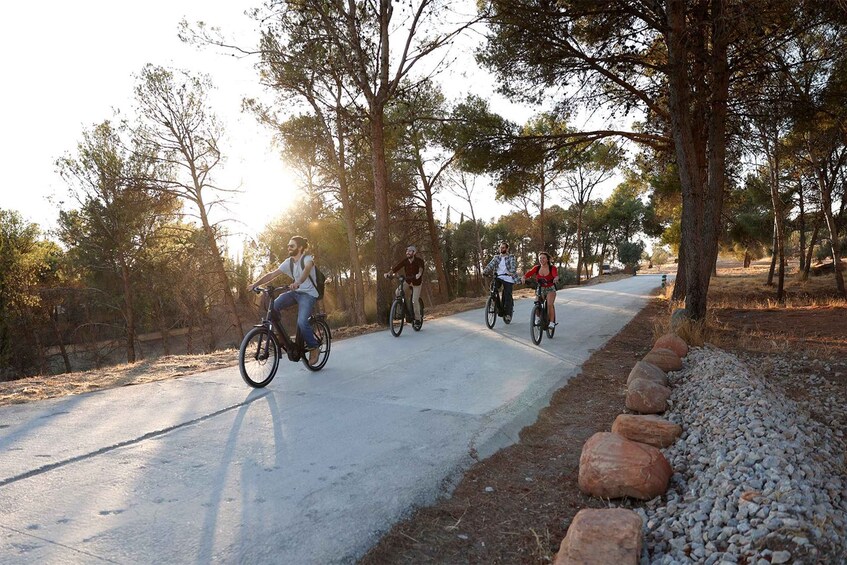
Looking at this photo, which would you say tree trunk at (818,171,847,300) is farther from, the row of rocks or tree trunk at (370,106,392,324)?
the row of rocks

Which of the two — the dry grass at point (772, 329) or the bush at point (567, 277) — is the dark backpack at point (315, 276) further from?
the bush at point (567, 277)

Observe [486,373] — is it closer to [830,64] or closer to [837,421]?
[837,421]

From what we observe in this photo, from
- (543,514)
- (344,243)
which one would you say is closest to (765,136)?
(543,514)

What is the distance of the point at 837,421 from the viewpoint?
537cm

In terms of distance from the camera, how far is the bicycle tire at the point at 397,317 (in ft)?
35.1

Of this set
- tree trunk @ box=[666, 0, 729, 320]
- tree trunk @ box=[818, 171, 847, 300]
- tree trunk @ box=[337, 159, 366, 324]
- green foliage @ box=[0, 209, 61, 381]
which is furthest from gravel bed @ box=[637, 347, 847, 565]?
green foliage @ box=[0, 209, 61, 381]

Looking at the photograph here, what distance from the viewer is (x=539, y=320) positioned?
9906mm

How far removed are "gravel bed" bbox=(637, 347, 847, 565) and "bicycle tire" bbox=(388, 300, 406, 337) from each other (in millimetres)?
5817

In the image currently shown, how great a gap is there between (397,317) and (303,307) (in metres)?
3.87

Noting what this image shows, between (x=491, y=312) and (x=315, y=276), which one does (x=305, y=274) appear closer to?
(x=315, y=276)

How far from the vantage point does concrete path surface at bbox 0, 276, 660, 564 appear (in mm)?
2980

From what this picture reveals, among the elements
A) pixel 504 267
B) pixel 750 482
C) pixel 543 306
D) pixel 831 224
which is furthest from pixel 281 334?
pixel 831 224

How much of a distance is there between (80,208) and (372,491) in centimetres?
2467

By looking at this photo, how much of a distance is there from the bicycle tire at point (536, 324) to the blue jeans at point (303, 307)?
3.98 metres
